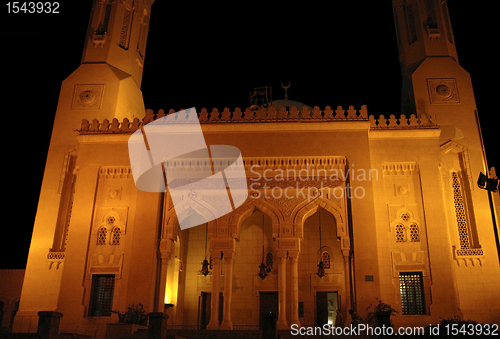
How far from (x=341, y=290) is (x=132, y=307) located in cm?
801

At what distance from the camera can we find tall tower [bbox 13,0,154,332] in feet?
58.9

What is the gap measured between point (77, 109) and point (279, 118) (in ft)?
29.2

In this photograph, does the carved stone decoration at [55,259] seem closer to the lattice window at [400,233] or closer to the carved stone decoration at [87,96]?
the carved stone decoration at [87,96]

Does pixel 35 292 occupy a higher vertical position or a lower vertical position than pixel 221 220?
lower

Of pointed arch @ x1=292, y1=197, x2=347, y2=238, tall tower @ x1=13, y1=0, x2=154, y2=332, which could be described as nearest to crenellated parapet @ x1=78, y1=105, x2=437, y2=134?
tall tower @ x1=13, y1=0, x2=154, y2=332

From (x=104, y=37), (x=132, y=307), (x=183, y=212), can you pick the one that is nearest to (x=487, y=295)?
(x=183, y=212)

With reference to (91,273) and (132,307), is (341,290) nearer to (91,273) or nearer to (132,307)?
(132,307)

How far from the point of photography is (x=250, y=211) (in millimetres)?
17828

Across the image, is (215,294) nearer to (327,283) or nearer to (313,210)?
(313,210)

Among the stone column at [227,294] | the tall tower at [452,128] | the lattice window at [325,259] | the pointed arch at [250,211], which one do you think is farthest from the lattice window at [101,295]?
the tall tower at [452,128]

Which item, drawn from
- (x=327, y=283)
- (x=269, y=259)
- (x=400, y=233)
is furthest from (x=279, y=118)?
(x=327, y=283)

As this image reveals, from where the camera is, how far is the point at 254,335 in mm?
14617

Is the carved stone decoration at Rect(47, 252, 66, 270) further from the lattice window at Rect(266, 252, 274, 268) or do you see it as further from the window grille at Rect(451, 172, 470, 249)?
the window grille at Rect(451, 172, 470, 249)

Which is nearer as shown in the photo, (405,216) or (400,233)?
(400,233)
